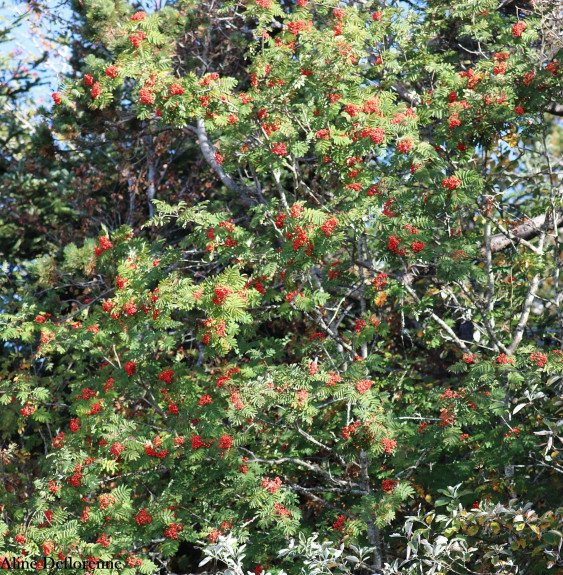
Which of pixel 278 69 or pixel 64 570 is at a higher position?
pixel 278 69

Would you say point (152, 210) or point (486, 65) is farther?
point (152, 210)

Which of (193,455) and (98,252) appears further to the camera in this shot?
(98,252)

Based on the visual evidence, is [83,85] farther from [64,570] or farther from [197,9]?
[64,570]

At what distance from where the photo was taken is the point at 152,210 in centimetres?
934

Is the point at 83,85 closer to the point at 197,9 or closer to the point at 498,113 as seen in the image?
the point at 197,9

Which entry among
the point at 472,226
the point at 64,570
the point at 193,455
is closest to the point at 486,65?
the point at 472,226

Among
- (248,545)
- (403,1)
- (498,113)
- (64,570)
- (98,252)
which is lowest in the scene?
(248,545)

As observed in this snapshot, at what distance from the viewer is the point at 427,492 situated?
6.89 m

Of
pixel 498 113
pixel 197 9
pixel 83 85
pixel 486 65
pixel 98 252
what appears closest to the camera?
pixel 498 113

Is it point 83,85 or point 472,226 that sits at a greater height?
point 83,85

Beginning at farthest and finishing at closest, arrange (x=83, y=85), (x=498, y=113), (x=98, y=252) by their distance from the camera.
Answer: (x=83, y=85) → (x=98, y=252) → (x=498, y=113)

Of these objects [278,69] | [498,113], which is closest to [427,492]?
[498,113]

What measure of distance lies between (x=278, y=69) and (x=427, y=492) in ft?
13.9

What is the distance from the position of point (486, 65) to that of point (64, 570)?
17.9 ft
